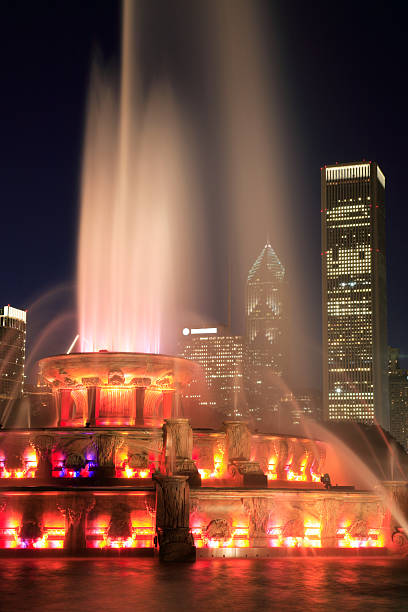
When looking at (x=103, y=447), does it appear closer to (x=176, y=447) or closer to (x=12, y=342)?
(x=176, y=447)

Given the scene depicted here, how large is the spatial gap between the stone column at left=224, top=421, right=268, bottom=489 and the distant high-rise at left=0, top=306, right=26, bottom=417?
4607 inches

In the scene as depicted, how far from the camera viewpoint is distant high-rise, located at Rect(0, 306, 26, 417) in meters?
142

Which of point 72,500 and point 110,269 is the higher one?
point 110,269

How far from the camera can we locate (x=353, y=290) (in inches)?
6565

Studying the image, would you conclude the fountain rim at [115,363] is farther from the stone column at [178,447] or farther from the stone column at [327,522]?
the stone column at [327,522]

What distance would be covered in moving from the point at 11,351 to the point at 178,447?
125454mm

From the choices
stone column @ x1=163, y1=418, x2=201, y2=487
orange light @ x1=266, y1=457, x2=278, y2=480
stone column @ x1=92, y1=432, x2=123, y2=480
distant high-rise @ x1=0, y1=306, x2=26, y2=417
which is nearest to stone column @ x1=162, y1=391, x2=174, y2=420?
orange light @ x1=266, y1=457, x2=278, y2=480

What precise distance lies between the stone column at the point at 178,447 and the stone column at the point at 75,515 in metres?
3.10

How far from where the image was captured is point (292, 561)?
18.4 meters

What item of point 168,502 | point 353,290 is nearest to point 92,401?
point 168,502

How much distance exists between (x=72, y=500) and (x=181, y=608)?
29.8 feet

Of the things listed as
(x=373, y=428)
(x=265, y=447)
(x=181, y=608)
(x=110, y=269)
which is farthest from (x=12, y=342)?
(x=181, y=608)

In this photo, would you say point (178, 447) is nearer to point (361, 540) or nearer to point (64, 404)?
point (361, 540)

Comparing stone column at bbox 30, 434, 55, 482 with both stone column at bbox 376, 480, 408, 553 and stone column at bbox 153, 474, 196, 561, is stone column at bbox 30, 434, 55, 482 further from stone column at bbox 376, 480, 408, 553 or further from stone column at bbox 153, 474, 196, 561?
stone column at bbox 376, 480, 408, 553
